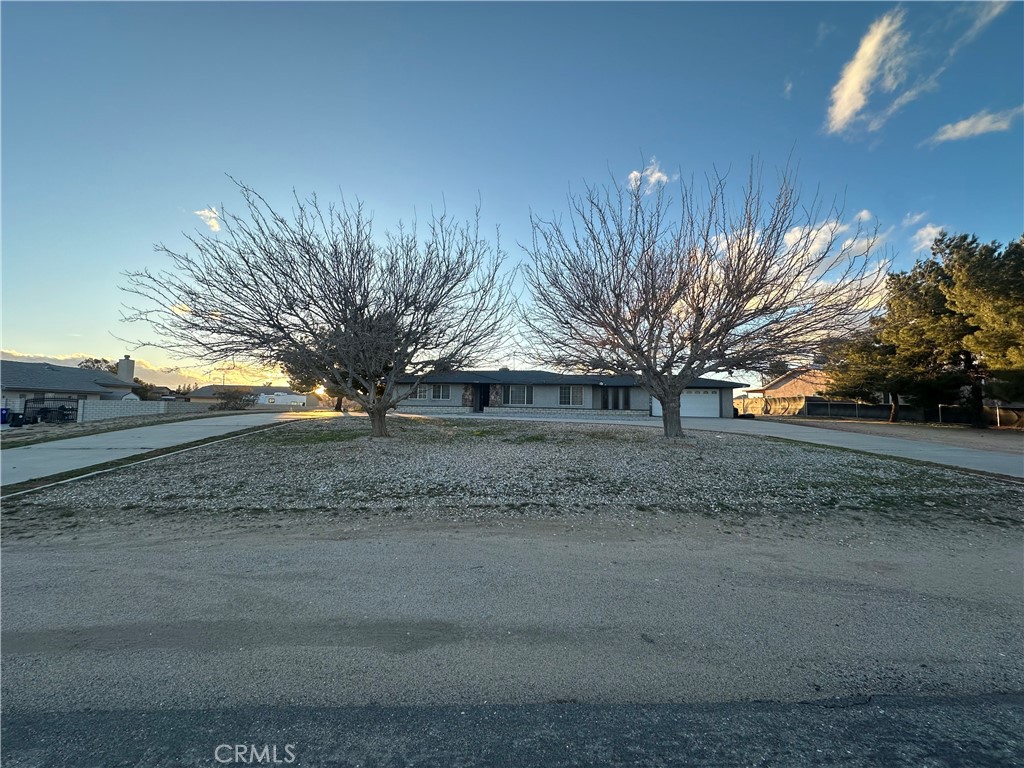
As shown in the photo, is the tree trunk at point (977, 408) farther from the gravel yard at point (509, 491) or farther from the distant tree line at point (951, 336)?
the gravel yard at point (509, 491)

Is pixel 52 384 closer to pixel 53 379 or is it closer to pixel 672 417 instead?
pixel 53 379

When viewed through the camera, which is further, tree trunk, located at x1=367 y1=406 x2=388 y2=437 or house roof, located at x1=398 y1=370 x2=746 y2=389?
house roof, located at x1=398 y1=370 x2=746 y2=389

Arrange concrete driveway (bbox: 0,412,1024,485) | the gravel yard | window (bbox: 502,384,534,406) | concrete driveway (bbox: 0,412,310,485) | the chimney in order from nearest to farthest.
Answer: the gravel yard, concrete driveway (bbox: 0,412,310,485), concrete driveway (bbox: 0,412,1024,485), window (bbox: 502,384,534,406), the chimney

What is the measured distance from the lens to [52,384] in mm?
37906

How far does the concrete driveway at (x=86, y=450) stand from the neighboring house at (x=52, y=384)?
23291 mm

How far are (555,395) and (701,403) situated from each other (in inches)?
396

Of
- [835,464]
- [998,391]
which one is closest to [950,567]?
[835,464]

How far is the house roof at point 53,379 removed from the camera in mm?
35263

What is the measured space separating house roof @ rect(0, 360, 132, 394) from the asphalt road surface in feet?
141

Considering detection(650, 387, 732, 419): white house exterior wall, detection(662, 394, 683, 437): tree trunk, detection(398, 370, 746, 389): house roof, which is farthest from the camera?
detection(650, 387, 732, 419): white house exterior wall

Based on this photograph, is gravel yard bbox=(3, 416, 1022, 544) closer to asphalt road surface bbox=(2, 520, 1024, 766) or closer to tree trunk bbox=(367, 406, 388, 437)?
asphalt road surface bbox=(2, 520, 1024, 766)

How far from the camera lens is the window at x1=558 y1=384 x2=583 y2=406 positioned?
3447cm

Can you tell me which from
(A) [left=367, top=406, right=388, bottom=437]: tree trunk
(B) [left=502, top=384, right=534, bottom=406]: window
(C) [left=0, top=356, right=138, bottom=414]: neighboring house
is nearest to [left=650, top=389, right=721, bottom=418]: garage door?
(B) [left=502, top=384, right=534, bottom=406]: window

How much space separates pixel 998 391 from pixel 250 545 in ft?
92.7
